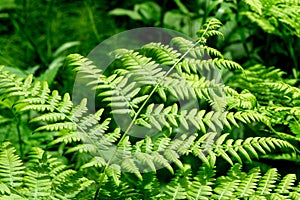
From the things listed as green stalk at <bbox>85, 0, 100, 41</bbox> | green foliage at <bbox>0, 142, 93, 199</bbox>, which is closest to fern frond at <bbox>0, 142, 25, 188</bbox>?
green foliage at <bbox>0, 142, 93, 199</bbox>

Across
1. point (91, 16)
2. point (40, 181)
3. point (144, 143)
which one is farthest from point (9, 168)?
point (91, 16)

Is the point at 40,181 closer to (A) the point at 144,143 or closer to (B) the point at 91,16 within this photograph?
(A) the point at 144,143

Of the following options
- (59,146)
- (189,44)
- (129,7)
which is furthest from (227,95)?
(129,7)

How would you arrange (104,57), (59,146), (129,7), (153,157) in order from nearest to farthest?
(153,157) → (59,146) → (104,57) → (129,7)

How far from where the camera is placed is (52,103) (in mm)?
1182

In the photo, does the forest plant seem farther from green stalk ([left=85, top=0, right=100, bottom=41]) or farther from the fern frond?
green stalk ([left=85, top=0, right=100, bottom=41])

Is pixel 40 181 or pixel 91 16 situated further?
pixel 91 16

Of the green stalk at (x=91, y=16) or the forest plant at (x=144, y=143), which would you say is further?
the green stalk at (x=91, y=16)

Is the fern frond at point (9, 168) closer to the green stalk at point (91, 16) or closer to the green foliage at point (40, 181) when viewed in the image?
the green foliage at point (40, 181)

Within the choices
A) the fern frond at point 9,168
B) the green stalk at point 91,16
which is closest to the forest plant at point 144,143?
the fern frond at point 9,168

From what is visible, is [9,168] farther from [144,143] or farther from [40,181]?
[144,143]

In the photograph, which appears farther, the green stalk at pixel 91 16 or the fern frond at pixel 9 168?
the green stalk at pixel 91 16

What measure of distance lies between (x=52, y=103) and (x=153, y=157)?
0.30 meters

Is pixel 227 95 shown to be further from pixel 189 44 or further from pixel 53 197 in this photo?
pixel 53 197
